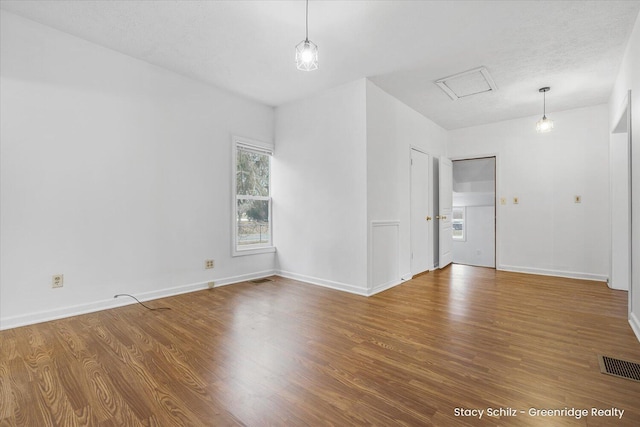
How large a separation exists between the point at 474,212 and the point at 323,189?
598 cm

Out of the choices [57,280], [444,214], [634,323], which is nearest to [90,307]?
[57,280]

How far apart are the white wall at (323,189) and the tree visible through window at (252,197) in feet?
0.54

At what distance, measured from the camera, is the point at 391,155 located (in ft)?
14.1

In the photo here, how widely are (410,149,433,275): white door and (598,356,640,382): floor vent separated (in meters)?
2.80

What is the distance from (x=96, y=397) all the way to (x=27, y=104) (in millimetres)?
2703

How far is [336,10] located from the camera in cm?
252

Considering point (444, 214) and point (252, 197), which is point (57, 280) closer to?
point (252, 197)

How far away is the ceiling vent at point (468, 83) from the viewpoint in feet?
11.9

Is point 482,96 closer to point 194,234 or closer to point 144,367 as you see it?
point 194,234

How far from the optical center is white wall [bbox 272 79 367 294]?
3.85 meters

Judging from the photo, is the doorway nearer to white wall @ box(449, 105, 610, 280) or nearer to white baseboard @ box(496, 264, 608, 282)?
white wall @ box(449, 105, 610, 280)

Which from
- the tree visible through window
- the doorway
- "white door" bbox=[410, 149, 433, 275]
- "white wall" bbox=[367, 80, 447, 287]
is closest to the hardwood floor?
"white wall" bbox=[367, 80, 447, 287]

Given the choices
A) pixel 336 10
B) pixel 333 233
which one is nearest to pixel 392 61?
pixel 336 10

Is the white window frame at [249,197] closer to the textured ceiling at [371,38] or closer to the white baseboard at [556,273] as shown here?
the textured ceiling at [371,38]
